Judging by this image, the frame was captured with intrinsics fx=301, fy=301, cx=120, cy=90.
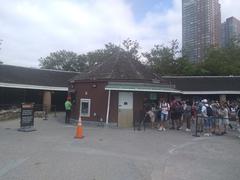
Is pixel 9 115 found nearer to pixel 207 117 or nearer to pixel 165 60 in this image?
pixel 207 117

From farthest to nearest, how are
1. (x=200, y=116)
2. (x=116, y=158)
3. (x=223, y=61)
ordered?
1. (x=223, y=61)
2. (x=200, y=116)
3. (x=116, y=158)

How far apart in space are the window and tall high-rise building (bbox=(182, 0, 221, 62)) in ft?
143

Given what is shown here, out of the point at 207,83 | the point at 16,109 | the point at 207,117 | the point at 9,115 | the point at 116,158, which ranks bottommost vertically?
the point at 116,158

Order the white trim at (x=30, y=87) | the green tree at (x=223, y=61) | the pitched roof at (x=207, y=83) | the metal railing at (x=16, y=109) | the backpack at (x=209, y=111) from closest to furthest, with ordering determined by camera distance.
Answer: the backpack at (x=209, y=111), the metal railing at (x=16, y=109), the white trim at (x=30, y=87), the pitched roof at (x=207, y=83), the green tree at (x=223, y=61)

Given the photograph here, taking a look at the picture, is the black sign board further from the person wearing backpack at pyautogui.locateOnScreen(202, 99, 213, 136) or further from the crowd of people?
the person wearing backpack at pyautogui.locateOnScreen(202, 99, 213, 136)

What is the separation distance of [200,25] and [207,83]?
33269 millimetres

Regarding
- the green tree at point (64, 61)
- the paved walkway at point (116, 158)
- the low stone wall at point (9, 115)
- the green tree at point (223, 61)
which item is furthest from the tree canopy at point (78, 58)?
the paved walkway at point (116, 158)

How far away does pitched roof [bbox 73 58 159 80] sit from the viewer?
2080 centimetres

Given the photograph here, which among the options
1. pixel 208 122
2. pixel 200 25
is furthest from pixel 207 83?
pixel 200 25

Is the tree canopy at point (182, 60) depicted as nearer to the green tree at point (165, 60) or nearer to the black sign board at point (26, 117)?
the green tree at point (165, 60)

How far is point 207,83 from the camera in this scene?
33.8m

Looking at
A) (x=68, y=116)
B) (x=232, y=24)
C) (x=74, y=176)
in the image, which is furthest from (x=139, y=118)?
(x=232, y=24)

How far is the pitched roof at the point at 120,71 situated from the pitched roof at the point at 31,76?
10.2 metres

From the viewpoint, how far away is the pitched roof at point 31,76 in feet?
96.6
